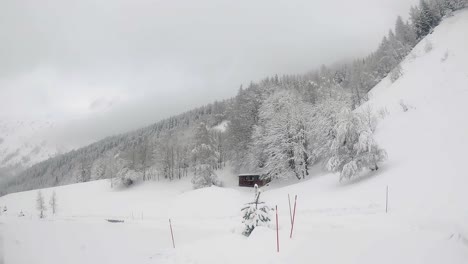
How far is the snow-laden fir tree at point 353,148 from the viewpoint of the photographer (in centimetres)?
2889

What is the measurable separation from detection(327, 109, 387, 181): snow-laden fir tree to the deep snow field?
104cm

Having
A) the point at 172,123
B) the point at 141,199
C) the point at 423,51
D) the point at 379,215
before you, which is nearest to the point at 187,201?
the point at 141,199

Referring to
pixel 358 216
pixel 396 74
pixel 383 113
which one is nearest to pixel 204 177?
pixel 383 113

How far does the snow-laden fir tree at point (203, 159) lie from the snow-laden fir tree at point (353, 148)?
27403 millimetres

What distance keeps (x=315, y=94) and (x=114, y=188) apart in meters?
47.6

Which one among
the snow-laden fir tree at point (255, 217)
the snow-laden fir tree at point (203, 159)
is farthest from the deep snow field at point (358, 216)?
the snow-laden fir tree at point (203, 159)

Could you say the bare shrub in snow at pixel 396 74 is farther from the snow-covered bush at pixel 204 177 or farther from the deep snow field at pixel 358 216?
the snow-covered bush at pixel 204 177

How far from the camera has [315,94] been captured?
6806 cm

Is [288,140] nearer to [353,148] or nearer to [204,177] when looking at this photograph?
[353,148]

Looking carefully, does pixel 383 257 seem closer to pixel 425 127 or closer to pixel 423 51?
pixel 425 127

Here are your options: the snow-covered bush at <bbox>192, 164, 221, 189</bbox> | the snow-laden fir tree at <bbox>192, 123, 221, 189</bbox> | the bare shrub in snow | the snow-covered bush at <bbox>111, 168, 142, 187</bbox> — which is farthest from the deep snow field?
the snow-covered bush at <bbox>111, 168, 142, 187</bbox>

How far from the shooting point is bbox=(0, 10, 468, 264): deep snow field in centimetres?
A: 844

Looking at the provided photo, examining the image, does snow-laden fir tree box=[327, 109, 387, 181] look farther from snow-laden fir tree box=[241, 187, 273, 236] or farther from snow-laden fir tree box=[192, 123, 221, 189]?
snow-laden fir tree box=[192, 123, 221, 189]

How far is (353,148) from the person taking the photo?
3014cm
